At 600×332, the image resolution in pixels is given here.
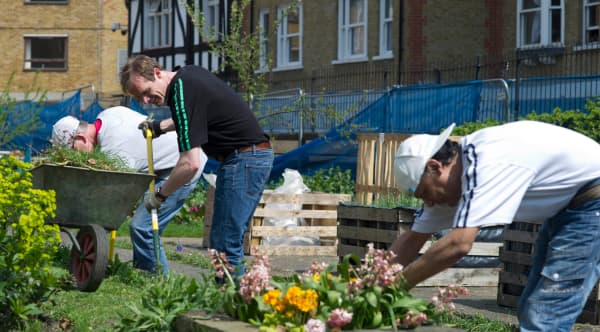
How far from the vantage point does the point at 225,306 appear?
5.03 m

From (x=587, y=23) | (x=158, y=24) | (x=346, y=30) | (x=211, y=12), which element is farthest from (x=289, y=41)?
(x=158, y=24)

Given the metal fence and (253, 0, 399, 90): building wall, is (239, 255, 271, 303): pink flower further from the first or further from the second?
(253, 0, 399, 90): building wall

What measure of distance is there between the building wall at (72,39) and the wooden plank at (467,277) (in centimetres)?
4419

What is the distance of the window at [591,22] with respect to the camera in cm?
2305

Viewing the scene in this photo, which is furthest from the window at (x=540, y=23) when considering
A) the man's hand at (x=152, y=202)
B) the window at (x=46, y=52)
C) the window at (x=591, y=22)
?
the window at (x=46, y=52)

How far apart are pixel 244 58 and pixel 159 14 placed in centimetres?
2471

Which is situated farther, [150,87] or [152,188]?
[152,188]

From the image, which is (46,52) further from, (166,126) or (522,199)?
(522,199)

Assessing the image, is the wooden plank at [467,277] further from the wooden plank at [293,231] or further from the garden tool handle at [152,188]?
the wooden plank at [293,231]

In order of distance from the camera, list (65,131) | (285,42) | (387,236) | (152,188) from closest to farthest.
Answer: (152,188) → (65,131) → (387,236) → (285,42)

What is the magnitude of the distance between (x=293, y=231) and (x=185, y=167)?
5.28 m

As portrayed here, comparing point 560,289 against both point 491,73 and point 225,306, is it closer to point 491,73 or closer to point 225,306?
point 225,306

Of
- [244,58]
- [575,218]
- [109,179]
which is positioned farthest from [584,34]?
[575,218]

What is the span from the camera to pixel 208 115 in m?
7.12
